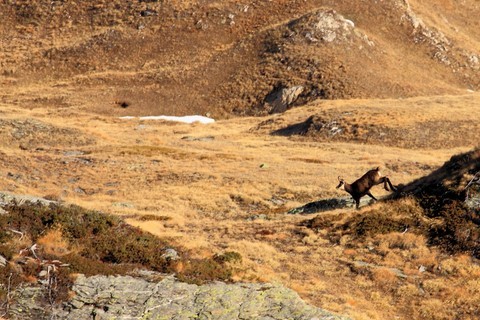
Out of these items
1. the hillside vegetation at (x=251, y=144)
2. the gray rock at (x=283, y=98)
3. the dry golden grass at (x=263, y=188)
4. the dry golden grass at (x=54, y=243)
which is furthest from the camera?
the gray rock at (x=283, y=98)

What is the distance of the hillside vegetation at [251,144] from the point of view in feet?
58.3

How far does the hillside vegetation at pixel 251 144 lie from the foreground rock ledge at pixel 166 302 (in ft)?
1.41

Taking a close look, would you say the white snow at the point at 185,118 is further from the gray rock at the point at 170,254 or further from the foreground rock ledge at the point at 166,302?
the foreground rock ledge at the point at 166,302

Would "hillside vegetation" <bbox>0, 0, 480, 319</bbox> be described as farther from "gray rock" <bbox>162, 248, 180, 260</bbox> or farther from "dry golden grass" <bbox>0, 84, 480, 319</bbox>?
"gray rock" <bbox>162, 248, 180, 260</bbox>

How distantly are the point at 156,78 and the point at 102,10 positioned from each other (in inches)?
1188

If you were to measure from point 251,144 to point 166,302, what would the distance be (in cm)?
5664

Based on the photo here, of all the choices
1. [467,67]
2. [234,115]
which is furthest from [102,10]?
[467,67]

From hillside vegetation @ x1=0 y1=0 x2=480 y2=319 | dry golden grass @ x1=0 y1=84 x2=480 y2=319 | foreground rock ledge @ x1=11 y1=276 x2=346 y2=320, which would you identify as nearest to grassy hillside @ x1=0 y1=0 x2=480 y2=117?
hillside vegetation @ x1=0 y1=0 x2=480 y2=319

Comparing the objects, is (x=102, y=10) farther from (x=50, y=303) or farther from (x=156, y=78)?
(x=50, y=303)

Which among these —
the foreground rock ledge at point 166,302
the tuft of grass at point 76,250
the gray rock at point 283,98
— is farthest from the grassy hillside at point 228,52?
the foreground rock ledge at point 166,302

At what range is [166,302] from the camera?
12844 millimetres

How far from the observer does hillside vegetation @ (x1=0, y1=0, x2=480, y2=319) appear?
58.3 ft

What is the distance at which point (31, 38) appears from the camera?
399 ft

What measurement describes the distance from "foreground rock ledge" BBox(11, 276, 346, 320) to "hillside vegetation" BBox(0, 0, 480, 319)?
0.43 meters
